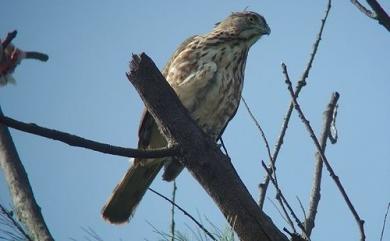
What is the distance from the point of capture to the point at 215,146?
8.65 feet

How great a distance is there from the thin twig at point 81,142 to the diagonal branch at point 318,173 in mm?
689

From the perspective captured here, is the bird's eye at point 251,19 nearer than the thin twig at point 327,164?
No

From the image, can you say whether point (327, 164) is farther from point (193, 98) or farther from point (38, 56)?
point (193, 98)

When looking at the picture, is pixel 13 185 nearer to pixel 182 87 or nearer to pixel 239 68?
pixel 182 87

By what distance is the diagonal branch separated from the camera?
2.86 m

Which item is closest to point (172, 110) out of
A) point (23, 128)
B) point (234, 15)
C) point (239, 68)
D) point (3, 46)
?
point (23, 128)

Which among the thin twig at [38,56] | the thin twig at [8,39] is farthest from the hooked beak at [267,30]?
the thin twig at [8,39]

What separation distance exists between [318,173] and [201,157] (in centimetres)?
66

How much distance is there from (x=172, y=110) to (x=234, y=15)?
314cm

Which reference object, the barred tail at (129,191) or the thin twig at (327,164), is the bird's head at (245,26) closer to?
Result: the barred tail at (129,191)

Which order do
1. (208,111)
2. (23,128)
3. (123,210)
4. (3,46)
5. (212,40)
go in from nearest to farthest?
(3,46), (23,128), (123,210), (208,111), (212,40)

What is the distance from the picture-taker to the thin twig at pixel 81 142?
7.16 ft

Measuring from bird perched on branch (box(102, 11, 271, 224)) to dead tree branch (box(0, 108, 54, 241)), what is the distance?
132 cm

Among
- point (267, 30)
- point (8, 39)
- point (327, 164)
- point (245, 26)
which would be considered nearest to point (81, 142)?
point (8, 39)
